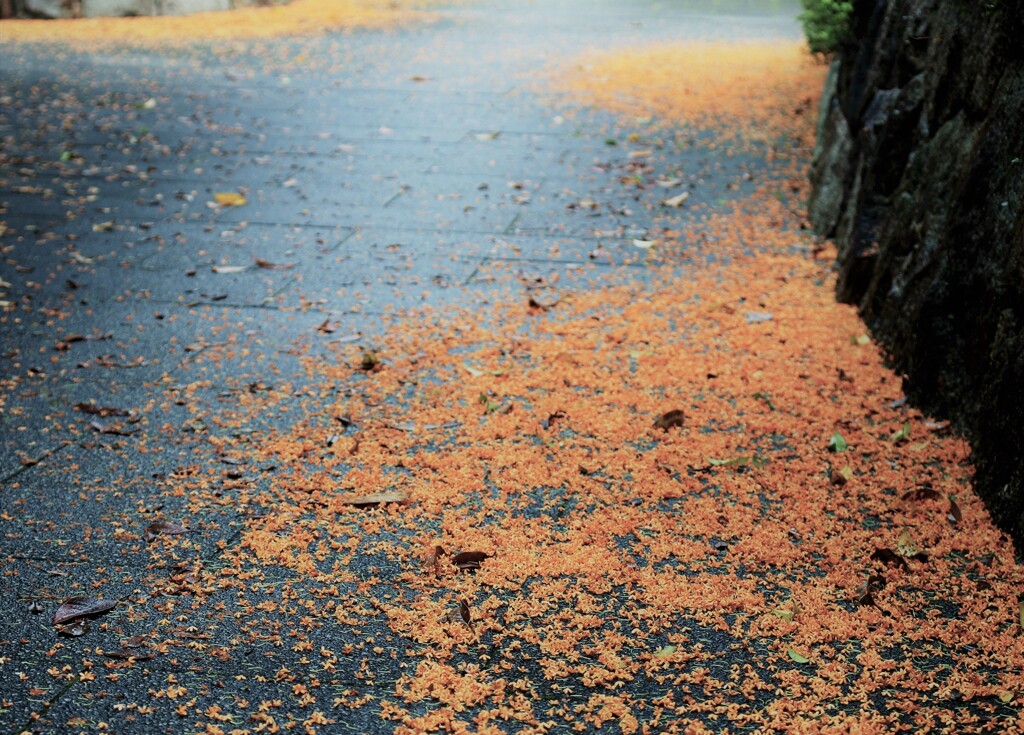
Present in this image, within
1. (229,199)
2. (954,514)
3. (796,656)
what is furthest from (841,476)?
(229,199)

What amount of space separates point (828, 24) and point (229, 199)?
14.3 feet

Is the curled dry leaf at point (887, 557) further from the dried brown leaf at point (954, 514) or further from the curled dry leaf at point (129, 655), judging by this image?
the curled dry leaf at point (129, 655)

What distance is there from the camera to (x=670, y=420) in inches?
134

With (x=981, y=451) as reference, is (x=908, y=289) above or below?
above

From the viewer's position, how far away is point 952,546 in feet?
9.02

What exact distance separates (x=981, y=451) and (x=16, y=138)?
6.66 meters

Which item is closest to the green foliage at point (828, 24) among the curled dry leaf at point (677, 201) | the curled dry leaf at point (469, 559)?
the curled dry leaf at point (677, 201)

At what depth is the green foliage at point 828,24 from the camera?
19.2 feet

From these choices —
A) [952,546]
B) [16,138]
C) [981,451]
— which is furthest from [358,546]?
→ [16,138]

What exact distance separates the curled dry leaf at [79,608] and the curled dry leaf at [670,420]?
5.87 feet

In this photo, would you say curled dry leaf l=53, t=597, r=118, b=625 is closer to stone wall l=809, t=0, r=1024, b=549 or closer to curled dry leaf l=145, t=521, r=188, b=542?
curled dry leaf l=145, t=521, r=188, b=542

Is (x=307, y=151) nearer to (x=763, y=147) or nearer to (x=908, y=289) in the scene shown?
(x=763, y=147)

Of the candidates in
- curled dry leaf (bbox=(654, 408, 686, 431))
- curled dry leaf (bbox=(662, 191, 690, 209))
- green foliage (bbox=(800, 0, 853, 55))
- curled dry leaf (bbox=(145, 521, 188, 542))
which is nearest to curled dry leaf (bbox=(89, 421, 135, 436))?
curled dry leaf (bbox=(145, 521, 188, 542))

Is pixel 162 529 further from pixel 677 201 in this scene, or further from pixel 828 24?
pixel 828 24
